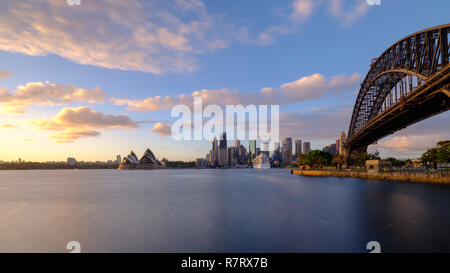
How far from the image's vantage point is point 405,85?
2243 inches

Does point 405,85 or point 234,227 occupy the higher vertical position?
point 405,85

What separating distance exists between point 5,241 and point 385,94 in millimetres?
91746

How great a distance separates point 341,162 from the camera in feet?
373

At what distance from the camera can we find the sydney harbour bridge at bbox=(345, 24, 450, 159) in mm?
40875

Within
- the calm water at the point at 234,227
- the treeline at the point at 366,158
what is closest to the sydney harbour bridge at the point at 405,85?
the treeline at the point at 366,158

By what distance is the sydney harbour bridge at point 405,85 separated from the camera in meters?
40.9

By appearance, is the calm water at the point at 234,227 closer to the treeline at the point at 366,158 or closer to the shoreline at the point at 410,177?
the shoreline at the point at 410,177

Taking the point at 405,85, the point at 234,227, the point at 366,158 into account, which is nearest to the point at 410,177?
the point at 405,85

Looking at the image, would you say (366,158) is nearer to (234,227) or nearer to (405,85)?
(405,85)

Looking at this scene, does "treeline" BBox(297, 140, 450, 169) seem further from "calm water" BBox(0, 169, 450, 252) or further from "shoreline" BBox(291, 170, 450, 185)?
"calm water" BBox(0, 169, 450, 252)
